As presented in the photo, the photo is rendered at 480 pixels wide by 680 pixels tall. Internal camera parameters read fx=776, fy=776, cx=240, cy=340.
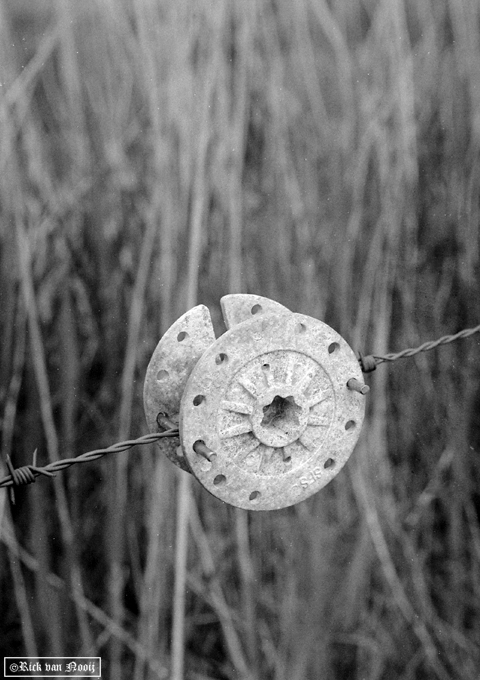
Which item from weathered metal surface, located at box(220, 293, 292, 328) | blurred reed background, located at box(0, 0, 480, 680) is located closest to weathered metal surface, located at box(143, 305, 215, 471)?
weathered metal surface, located at box(220, 293, 292, 328)

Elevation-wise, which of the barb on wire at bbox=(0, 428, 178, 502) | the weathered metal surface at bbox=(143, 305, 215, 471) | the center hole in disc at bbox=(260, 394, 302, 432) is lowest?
the barb on wire at bbox=(0, 428, 178, 502)

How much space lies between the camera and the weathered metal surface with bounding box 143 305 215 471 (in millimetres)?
990

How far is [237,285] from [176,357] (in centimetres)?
60

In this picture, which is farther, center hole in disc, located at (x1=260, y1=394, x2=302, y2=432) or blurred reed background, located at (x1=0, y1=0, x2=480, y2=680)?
blurred reed background, located at (x1=0, y1=0, x2=480, y2=680)

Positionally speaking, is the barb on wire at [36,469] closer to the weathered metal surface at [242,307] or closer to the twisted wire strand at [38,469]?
the twisted wire strand at [38,469]

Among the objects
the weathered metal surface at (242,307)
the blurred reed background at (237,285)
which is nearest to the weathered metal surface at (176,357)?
the weathered metal surface at (242,307)

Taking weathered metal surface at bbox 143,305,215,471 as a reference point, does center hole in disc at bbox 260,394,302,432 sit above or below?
below

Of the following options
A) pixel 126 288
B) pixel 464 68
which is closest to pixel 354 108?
pixel 464 68

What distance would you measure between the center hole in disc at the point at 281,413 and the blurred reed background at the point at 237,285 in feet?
1.88

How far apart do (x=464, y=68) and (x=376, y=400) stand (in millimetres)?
760

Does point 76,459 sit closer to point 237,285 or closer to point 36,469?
point 36,469

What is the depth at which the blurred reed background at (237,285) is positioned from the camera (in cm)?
146

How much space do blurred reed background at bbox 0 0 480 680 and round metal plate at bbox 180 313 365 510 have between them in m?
0.58

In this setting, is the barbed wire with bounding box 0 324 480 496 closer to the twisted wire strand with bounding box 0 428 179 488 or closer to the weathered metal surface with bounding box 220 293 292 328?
the twisted wire strand with bounding box 0 428 179 488
